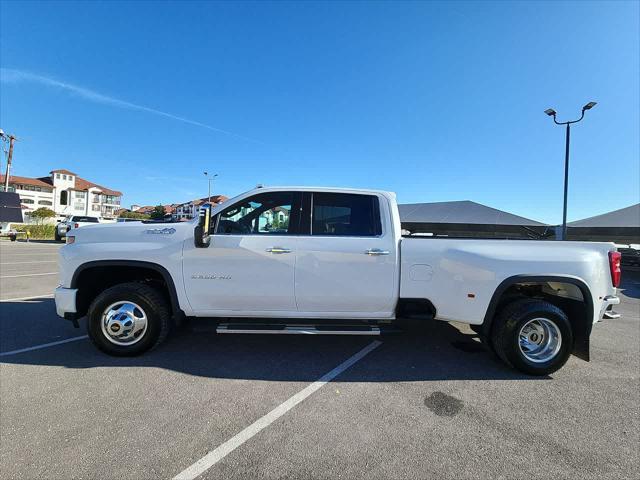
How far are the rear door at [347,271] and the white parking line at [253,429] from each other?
0.66m

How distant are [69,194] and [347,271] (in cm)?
9603

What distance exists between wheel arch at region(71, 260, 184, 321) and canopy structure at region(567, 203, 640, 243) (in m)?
23.8

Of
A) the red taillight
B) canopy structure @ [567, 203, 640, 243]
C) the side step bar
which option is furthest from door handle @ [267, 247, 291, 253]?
canopy structure @ [567, 203, 640, 243]

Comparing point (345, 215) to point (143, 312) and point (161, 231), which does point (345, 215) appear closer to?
point (161, 231)

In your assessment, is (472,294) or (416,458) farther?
(472,294)

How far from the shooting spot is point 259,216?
150 inches

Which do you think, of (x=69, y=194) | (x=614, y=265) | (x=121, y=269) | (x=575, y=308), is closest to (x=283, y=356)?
(x=121, y=269)

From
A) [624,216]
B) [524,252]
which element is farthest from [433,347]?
[624,216]

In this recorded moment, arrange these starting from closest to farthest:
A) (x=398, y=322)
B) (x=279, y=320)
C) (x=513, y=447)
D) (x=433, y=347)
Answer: (x=513, y=447) < (x=279, y=320) < (x=433, y=347) < (x=398, y=322)

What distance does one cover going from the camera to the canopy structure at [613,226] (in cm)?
1866

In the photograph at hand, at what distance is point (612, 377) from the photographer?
11.9ft

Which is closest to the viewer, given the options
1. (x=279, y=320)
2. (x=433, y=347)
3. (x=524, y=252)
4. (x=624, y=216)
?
(x=524, y=252)

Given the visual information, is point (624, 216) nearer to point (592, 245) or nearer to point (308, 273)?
point (592, 245)

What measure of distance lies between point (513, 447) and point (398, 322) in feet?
9.97
